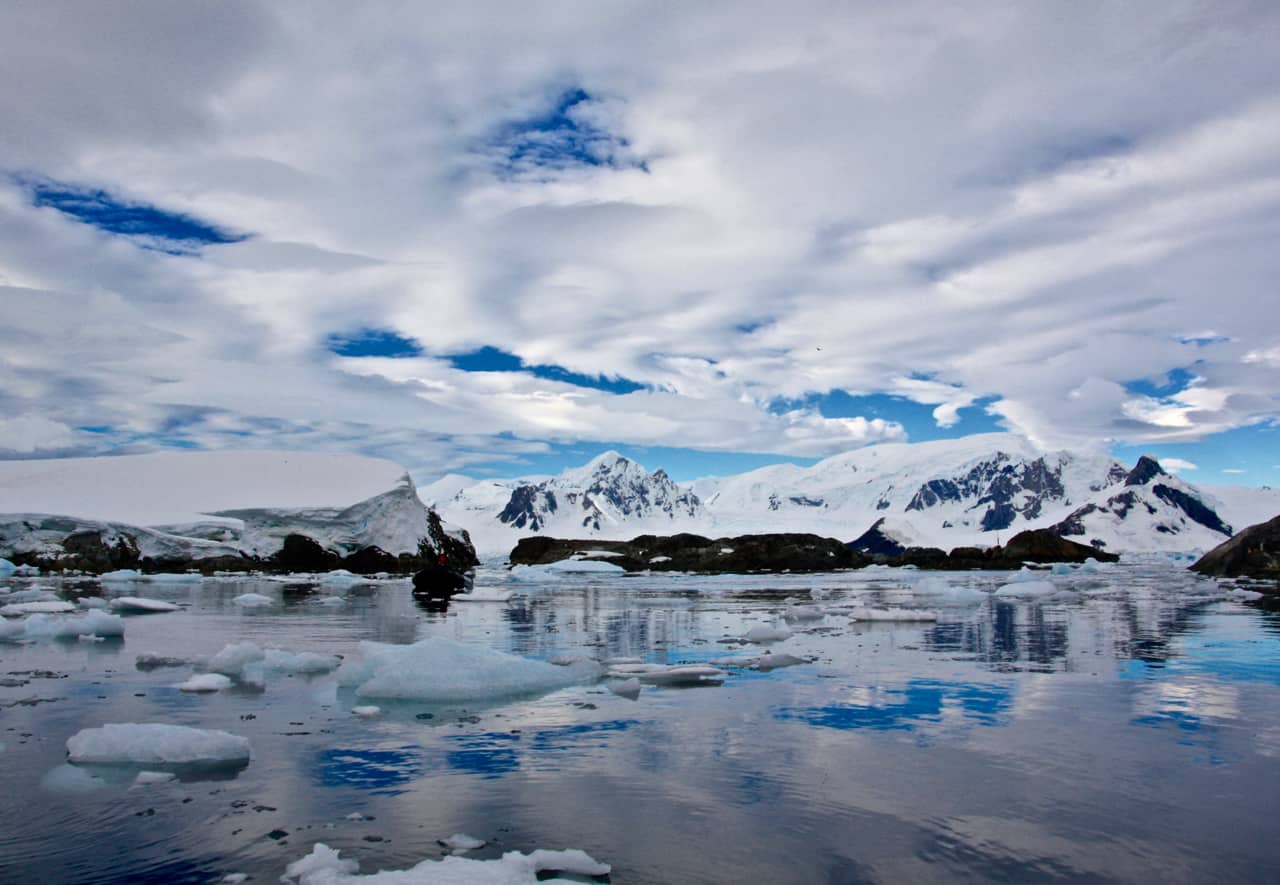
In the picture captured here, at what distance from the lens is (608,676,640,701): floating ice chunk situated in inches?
403

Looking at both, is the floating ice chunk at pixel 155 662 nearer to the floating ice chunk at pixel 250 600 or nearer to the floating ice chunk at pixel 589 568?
the floating ice chunk at pixel 250 600

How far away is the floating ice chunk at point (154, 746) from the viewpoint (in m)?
6.91

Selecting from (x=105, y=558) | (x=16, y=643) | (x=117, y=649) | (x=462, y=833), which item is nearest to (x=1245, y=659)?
(x=462, y=833)

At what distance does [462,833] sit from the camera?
5.31 meters

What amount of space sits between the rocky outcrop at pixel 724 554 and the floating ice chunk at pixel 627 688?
6726cm

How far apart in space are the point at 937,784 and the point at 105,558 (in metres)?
58.9

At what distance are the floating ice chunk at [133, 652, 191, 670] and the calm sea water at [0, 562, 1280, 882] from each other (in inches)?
28.3

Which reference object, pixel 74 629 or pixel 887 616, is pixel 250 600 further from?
pixel 887 616

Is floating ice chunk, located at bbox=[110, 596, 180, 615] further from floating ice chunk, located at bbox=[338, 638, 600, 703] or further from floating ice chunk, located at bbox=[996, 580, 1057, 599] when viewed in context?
floating ice chunk, located at bbox=[996, 580, 1057, 599]

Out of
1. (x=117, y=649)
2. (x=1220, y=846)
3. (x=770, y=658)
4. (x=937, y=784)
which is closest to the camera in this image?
(x=1220, y=846)

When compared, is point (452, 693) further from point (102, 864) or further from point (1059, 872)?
point (1059, 872)

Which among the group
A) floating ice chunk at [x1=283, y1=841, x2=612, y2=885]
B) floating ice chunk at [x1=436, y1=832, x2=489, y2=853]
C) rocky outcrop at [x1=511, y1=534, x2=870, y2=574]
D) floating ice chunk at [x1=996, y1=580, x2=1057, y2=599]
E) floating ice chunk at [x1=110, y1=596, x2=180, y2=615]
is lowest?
floating ice chunk at [x1=436, y1=832, x2=489, y2=853]

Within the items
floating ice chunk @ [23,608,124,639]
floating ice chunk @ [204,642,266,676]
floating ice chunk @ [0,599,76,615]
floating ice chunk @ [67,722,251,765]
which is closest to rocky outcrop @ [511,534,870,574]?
floating ice chunk @ [0,599,76,615]

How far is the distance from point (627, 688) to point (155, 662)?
753cm
